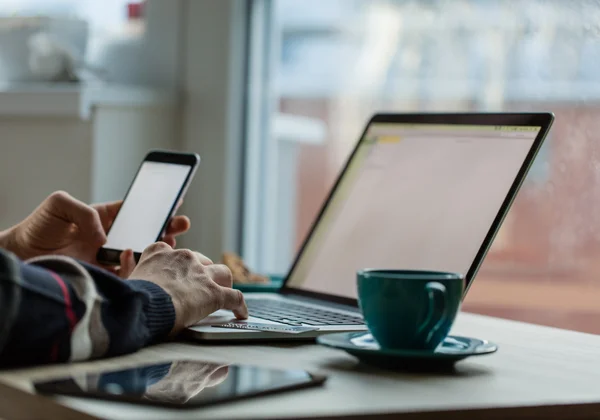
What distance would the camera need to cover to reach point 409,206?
130 cm

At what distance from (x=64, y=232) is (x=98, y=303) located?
439 mm

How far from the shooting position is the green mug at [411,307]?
2.69ft

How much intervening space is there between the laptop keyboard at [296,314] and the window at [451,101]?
35.4 inches

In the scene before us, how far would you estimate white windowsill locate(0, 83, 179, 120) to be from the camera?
1966 millimetres

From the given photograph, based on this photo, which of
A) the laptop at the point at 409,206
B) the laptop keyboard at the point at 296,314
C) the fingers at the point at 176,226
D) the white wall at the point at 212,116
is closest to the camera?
the laptop keyboard at the point at 296,314

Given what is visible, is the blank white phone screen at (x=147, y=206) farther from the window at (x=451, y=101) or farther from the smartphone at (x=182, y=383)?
the window at (x=451, y=101)

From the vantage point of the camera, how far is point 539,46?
1.96m

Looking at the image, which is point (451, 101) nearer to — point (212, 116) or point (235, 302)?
point (212, 116)

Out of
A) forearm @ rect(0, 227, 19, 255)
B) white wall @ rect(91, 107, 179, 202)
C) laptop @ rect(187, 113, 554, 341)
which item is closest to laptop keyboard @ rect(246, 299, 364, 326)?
laptop @ rect(187, 113, 554, 341)

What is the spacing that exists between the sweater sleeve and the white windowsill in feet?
3.75

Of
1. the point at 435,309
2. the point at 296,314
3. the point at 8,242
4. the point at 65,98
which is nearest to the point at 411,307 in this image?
the point at 435,309

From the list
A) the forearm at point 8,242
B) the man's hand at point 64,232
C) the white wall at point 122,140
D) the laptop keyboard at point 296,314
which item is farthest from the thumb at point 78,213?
the white wall at point 122,140

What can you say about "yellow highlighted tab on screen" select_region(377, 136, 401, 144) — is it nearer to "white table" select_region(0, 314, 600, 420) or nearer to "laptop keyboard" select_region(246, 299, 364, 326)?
"laptop keyboard" select_region(246, 299, 364, 326)

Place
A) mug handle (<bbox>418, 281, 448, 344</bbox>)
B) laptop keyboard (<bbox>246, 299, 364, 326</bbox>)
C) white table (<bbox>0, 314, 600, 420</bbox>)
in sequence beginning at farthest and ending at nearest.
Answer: laptop keyboard (<bbox>246, 299, 364, 326</bbox>), mug handle (<bbox>418, 281, 448, 344</bbox>), white table (<bbox>0, 314, 600, 420</bbox>)
